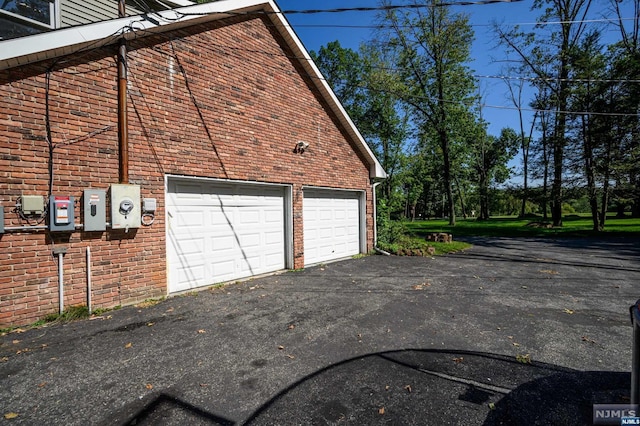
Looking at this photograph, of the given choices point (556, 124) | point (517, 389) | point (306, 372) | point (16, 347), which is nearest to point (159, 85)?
point (16, 347)

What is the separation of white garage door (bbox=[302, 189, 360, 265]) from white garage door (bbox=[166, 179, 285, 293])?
97 centimetres

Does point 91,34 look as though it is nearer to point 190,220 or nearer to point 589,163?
point 190,220

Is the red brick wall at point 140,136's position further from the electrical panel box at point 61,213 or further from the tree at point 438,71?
the tree at point 438,71

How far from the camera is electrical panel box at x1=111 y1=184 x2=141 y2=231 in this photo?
5.06m

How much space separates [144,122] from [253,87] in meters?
2.80

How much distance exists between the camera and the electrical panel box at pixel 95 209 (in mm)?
4825

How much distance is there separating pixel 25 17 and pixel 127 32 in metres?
2.08

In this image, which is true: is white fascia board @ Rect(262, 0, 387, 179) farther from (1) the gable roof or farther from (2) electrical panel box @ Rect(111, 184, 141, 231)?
(2) electrical panel box @ Rect(111, 184, 141, 231)

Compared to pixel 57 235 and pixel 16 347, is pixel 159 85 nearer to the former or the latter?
pixel 57 235

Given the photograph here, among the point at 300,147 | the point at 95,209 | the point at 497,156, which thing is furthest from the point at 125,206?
the point at 497,156

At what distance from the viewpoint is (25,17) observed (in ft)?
17.9

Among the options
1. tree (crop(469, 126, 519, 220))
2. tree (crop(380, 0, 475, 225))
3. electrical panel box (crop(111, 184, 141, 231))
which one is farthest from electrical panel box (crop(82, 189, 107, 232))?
tree (crop(469, 126, 519, 220))

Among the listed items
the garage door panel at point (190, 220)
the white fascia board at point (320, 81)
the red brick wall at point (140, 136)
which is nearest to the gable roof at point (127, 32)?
the white fascia board at point (320, 81)

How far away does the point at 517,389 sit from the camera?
2.76 m
